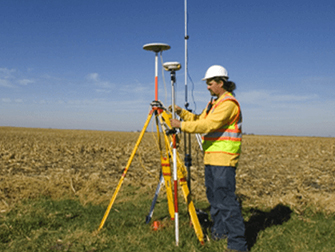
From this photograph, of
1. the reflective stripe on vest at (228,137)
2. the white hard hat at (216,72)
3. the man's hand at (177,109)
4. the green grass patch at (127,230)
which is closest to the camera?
the reflective stripe on vest at (228,137)

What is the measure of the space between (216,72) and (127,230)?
10.4ft

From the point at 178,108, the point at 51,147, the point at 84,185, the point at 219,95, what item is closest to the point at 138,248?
the point at 178,108

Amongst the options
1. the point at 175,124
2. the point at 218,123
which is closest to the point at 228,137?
the point at 218,123

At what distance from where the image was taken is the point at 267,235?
15.8ft

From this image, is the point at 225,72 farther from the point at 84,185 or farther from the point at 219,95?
the point at 84,185

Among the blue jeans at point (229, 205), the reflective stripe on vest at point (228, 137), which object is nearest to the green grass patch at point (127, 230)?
the blue jeans at point (229, 205)

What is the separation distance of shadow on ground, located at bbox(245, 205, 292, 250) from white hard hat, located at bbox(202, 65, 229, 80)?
287cm

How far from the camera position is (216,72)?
4.14 metres

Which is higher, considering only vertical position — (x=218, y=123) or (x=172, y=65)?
(x=172, y=65)

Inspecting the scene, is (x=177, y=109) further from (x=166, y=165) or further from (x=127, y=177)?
(x=127, y=177)

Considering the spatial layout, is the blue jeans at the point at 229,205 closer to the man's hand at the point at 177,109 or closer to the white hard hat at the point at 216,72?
the man's hand at the point at 177,109

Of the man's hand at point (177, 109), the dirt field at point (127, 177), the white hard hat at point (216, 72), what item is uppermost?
the white hard hat at point (216, 72)

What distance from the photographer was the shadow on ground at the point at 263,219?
492 cm

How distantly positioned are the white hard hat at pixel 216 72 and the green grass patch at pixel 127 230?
8.71ft
